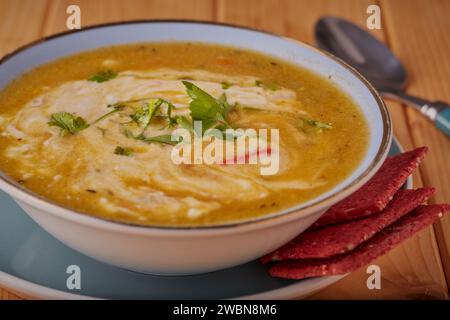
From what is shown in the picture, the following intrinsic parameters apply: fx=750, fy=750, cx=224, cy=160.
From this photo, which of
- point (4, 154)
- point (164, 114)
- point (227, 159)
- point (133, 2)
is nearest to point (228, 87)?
point (164, 114)

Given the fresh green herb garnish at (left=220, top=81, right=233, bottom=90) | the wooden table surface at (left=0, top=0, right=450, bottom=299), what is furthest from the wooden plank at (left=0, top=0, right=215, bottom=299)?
the fresh green herb garnish at (left=220, top=81, right=233, bottom=90)

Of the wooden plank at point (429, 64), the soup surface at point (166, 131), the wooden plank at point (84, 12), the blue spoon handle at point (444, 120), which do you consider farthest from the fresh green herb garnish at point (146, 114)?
the wooden plank at point (84, 12)

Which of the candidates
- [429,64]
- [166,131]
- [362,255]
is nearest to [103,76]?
[166,131]

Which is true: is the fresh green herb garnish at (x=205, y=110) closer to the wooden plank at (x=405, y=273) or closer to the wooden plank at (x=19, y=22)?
the wooden plank at (x=405, y=273)

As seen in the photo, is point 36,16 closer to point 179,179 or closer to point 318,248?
point 179,179

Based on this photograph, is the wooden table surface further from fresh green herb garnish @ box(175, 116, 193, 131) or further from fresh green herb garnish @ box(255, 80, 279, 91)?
fresh green herb garnish @ box(175, 116, 193, 131)

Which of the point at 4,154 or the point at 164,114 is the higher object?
the point at 164,114

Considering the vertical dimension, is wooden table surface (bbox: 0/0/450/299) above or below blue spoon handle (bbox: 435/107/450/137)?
above
